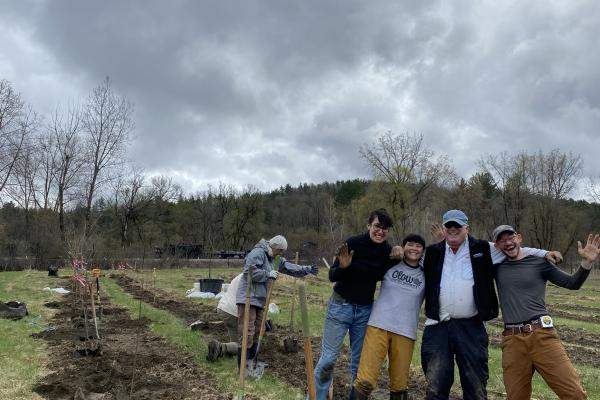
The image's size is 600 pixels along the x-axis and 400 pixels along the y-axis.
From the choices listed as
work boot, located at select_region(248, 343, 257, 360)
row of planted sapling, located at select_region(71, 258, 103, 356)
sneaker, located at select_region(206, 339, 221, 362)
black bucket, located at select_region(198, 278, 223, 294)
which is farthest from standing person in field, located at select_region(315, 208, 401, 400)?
black bucket, located at select_region(198, 278, 223, 294)

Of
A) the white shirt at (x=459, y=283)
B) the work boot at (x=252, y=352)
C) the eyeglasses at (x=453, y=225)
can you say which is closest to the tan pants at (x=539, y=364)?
the white shirt at (x=459, y=283)

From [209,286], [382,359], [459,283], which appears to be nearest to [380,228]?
[459,283]

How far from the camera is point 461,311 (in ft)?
12.5

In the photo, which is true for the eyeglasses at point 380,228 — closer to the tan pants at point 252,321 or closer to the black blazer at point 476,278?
the black blazer at point 476,278

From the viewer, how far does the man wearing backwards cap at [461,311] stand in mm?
3770

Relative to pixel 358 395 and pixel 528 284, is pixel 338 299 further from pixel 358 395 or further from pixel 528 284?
pixel 528 284

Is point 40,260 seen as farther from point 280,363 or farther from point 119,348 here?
point 280,363

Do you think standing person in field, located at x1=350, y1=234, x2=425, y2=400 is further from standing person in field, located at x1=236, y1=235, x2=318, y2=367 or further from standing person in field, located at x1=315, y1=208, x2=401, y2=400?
standing person in field, located at x1=236, y1=235, x2=318, y2=367

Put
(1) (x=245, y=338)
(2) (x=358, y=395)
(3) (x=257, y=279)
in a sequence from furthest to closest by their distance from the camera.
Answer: (3) (x=257, y=279) → (1) (x=245, y=338) → (2) (x=358, y=395)

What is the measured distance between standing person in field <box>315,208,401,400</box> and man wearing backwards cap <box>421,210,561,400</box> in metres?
0.51

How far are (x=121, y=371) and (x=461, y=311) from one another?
15.7ft

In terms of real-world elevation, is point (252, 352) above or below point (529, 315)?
below

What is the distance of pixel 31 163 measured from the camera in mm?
44188

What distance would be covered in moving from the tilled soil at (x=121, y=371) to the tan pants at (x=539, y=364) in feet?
10.6
